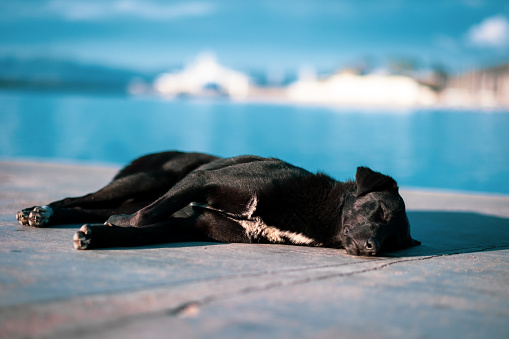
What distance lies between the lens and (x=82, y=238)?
3.61 meters

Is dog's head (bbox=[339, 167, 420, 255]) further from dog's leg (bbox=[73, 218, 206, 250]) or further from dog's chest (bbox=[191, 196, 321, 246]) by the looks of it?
dog's leg (bbox=[73, 218, 206, 250])

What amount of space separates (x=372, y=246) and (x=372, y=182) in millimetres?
505

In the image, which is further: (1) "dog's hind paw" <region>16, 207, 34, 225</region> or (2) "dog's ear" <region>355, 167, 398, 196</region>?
(1) "dog's hind paw" <region>16, 207, 34, 225</region>

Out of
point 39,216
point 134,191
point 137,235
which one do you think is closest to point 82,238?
point 137,235

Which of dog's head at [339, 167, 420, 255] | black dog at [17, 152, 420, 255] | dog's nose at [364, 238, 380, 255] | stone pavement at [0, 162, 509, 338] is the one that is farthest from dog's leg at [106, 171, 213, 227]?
dog's nose at [364, 238, 380, 255]

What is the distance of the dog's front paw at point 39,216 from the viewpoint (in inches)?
184

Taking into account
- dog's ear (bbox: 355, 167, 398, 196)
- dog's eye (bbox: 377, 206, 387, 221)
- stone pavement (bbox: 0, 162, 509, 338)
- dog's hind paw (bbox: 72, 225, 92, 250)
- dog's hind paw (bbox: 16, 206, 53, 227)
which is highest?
dog's ear (bbox: 355, 167, 398, 196)

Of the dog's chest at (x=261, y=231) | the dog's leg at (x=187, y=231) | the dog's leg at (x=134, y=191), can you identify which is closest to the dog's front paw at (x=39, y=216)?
the dog's leg at (x=134, y=191)

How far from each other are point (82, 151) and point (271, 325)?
27.1 m

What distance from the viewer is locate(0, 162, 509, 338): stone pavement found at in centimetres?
221

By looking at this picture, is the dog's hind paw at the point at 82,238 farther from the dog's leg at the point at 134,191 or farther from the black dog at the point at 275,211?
the dog's leg at the point at 134,191

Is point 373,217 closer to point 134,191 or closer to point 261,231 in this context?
point 261,231

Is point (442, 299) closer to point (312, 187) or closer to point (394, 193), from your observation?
point (394, 193)

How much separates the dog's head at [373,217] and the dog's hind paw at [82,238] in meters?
1.79
